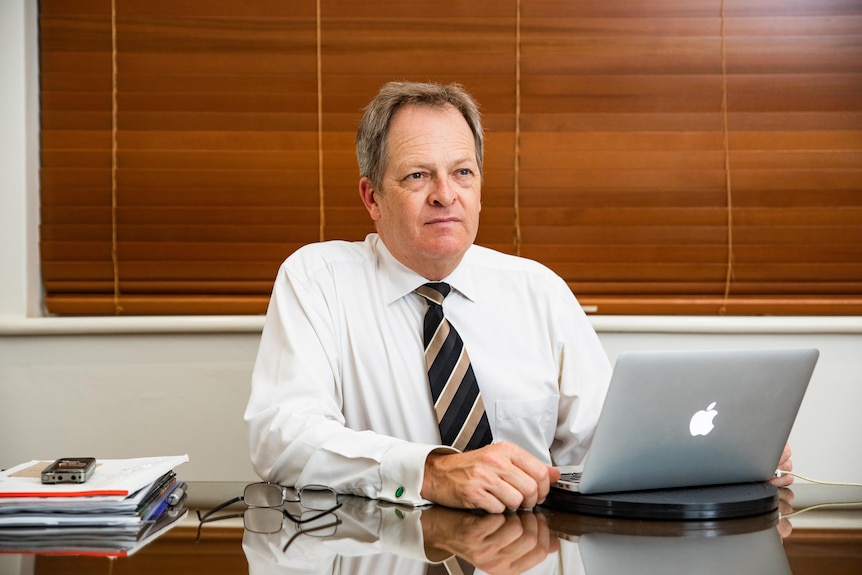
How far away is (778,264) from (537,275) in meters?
0.89

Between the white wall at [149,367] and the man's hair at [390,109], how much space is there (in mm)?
716

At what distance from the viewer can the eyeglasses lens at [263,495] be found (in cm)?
133

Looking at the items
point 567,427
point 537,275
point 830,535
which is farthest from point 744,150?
point 830,535

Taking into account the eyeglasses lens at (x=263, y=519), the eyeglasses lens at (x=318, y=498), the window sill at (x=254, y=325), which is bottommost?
the eyeglasses lens at (x=318, y=498)

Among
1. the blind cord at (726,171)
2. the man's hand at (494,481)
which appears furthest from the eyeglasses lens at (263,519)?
the blind cord at (726,171)

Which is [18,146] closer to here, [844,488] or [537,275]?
[537,275]

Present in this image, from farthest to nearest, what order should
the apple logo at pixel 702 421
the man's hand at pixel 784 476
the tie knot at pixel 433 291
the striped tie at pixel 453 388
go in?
the tie knot at pixel 433 291 < the striped tie at pixel 453 388 < the man's hand at pixel 784 476 < the apple logo at pixel 702 421

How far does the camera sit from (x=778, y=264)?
2.50 metres

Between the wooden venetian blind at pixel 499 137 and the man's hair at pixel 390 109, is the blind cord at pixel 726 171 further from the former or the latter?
the man's hair at pixel 390 109

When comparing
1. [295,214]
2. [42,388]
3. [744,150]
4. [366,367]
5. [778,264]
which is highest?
[744,150]

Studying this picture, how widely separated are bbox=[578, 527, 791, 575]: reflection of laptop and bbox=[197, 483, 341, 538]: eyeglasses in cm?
42

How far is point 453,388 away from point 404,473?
1.38ft

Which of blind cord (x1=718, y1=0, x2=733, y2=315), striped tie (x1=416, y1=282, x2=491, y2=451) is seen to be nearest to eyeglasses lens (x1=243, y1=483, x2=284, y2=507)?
striped tie (x1=416, y1=282, x2=491, y2=451)

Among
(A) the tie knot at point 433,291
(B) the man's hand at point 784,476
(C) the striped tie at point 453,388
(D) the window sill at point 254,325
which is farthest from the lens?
(D) the window sill at point 254,325
